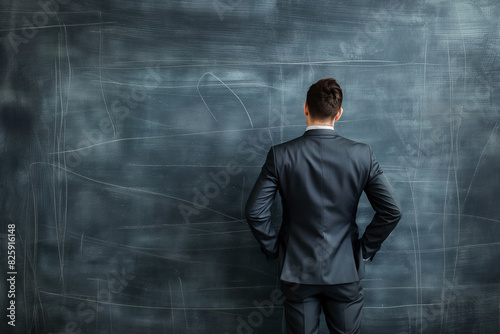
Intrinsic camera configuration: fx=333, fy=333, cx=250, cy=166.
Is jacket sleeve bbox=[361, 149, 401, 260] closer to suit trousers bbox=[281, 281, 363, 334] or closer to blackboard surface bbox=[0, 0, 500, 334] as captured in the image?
suit trousers bbox=[281, 281, 363, 334]

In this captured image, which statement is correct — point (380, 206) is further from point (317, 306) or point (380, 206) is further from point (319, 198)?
point (317, 306)

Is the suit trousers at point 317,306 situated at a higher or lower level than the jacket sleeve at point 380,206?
lower

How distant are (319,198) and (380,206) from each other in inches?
12.3

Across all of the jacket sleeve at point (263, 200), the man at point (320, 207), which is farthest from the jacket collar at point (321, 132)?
the jacket sleeve at point (263, 200)

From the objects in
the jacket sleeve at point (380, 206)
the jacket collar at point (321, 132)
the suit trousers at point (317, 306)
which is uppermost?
the jacket collar at point (321, 132)

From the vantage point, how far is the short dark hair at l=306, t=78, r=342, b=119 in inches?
54.3

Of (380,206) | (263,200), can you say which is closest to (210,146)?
(263,200)

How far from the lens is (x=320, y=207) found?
1396 mm

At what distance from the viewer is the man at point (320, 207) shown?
1.39m

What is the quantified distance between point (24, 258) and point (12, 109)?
873 mm

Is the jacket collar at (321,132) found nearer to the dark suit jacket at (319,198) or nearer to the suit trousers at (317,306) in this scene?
the dark suit jacket at (319,198)

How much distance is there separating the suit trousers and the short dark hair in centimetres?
73

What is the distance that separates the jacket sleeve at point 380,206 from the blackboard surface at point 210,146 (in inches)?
15.2

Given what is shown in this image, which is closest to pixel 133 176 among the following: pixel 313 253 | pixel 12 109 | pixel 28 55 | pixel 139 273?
pixel 139 273
